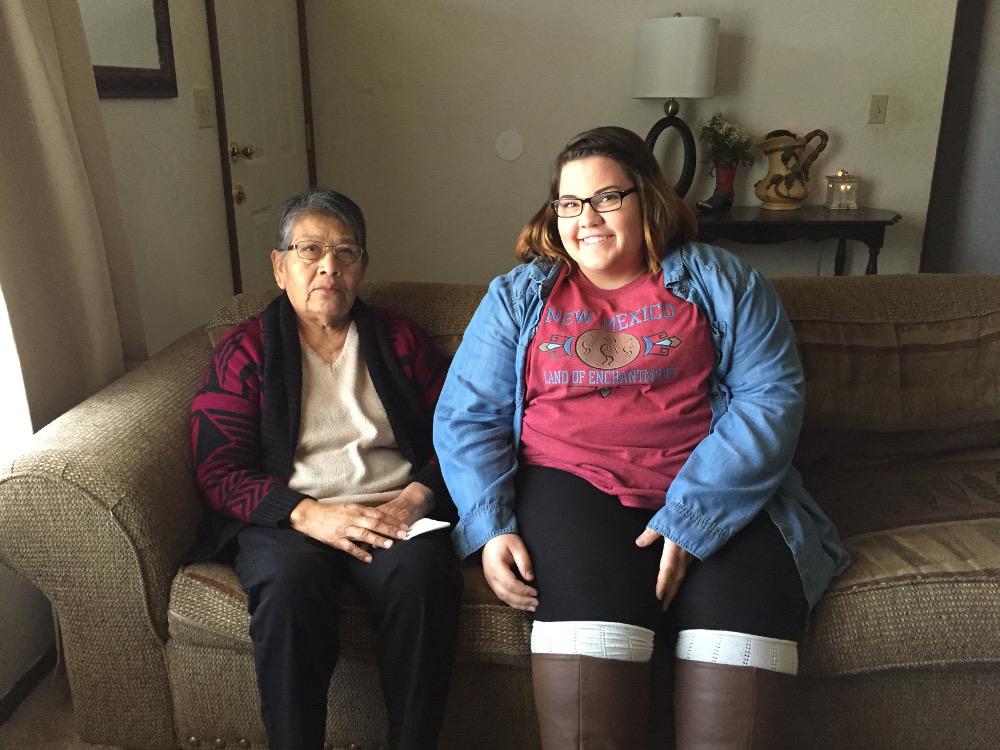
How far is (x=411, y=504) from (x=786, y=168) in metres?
2.49

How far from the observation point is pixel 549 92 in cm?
333

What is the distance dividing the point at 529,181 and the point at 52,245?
2260 millimetres

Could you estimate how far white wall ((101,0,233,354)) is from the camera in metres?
1.95

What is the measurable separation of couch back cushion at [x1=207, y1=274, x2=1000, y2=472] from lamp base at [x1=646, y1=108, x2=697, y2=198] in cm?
151

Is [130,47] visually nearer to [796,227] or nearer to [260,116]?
[260,116]

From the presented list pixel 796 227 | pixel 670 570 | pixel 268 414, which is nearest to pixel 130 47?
pixel 268 414

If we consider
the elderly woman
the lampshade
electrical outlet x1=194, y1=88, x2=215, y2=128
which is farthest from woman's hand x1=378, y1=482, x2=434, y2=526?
the lampshade

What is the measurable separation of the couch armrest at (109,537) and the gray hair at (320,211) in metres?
0.39

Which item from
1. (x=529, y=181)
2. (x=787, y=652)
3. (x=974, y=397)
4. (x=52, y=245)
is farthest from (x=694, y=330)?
(x=529, y=181)

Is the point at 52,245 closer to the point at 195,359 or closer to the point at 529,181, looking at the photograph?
the point at 195,359

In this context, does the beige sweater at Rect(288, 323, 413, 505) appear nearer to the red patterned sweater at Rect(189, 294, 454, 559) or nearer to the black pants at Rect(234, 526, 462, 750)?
the red patterned sweater at Rect(189, 294, 454, 559)

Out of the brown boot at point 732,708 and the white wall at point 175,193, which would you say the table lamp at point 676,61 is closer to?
the white wall at point 175,193

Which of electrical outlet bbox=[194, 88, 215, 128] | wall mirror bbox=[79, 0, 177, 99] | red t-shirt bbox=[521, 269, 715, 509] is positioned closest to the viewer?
red t-shirt bbox=[521, 269, 715, 509]

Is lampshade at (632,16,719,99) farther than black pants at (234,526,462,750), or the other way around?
lampshade at (632,16,719,99)
